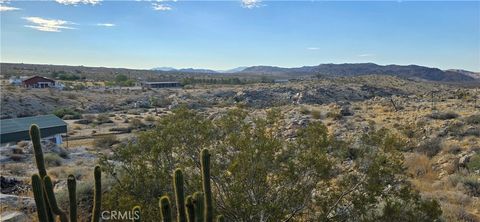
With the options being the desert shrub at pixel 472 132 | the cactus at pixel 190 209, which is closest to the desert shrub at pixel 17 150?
the cactus at pixel 190 209

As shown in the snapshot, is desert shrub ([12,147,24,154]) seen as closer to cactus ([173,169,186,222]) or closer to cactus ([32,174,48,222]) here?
cactus ([32,174,48,222])

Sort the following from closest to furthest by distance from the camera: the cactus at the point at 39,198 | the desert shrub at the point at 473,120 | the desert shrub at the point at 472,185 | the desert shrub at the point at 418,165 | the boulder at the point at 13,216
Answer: the cactus at the point at 39,198, the boulder at the point at 13,216, the desert shrub at the point at 472,185, the desert shrub at the point at 418,165, the desert shrub at the point at 473,120

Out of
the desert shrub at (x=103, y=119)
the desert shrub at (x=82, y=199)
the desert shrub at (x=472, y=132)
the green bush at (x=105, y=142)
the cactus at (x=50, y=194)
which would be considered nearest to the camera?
the cactus at (x=50, y=194)

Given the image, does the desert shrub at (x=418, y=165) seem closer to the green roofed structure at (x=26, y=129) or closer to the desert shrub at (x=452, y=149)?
the desert shrub at (x=452, y=149)

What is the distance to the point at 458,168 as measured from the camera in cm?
1630

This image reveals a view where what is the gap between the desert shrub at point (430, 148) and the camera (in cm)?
1920

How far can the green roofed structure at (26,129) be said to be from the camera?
25891 mm

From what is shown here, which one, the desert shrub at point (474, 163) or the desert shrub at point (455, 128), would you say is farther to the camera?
the desert shrub at point (455, 128)

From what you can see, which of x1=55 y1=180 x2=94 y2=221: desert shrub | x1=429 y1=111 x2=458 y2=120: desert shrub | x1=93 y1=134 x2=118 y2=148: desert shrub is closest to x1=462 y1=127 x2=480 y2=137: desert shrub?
x1=429 y1=111 x2=458 y2=120: desert shrub

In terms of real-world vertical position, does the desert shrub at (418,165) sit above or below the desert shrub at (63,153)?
above

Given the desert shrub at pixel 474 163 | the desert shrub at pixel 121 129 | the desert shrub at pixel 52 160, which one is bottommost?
the desert shrub at pixel 121 129

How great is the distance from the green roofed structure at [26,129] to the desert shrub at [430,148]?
2001 centimetres

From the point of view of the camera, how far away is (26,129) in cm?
2667

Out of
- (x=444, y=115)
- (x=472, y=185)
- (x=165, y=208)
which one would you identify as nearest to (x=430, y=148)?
(x=472, y=185)
